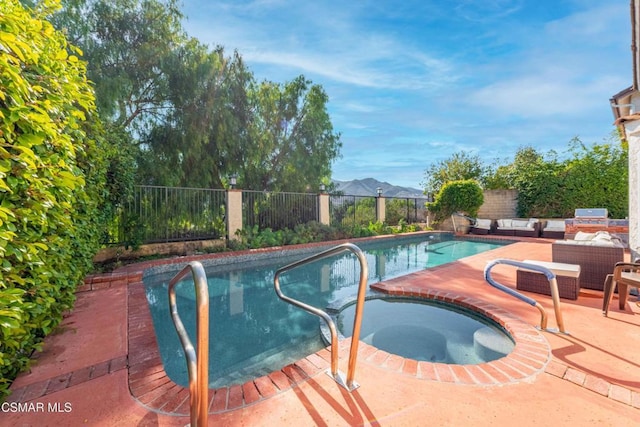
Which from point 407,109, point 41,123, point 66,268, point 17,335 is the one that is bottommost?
point 17,335

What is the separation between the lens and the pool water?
296 cm

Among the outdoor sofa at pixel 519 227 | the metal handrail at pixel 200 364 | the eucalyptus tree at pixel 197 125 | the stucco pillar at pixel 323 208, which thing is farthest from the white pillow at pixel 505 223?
the metal handrail at pixel 200 364

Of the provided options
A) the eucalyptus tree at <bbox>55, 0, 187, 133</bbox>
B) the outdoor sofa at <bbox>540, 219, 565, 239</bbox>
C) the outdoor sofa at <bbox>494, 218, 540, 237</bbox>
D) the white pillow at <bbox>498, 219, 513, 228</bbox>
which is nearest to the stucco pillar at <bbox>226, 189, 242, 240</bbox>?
the eucalyptus tree at <bbox>55, 0, 187, 133</bbox>

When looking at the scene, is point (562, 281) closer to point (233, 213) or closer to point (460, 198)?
point (233, 213)

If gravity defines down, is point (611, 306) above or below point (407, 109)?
below

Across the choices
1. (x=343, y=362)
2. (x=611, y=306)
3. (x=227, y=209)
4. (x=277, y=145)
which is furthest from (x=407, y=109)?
(x=343, y=362)

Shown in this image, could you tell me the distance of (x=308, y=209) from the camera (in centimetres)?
1251

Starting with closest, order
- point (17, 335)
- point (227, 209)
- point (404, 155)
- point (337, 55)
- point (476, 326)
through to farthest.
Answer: point (17, 335)
point (476, 326)
point (337, 55)
point (227, 209)
point (404, 155)

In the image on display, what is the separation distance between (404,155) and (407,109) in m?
17.5

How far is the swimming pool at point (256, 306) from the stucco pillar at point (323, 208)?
351 centimetres

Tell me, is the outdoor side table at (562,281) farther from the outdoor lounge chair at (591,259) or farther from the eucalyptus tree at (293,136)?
the eucalyptus tree at (293,136)

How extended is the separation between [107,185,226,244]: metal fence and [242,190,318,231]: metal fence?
3.81 ft

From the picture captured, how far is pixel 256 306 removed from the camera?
475 cm

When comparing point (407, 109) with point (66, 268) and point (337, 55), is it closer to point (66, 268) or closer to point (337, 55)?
point (337, 55)
